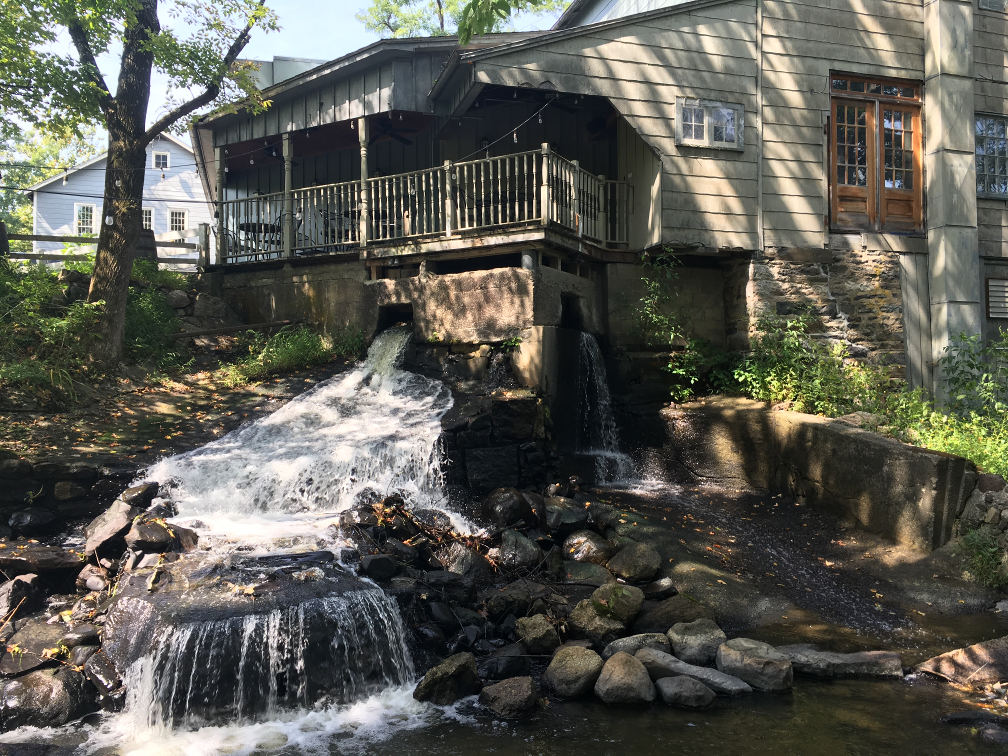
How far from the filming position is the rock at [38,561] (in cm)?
625

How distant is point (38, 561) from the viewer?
6.27 meters

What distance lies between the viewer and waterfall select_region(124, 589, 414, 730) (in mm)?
4934

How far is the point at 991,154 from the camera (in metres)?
12.4

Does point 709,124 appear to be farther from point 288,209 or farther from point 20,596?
point 20,596

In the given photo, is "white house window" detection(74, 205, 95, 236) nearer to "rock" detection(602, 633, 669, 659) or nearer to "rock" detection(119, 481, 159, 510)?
"rock" detection(119, 481, 159, 510)

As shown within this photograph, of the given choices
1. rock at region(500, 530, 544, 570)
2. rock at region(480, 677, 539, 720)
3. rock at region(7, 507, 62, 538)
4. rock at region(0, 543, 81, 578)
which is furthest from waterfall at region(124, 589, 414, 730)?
rock at region(7, 507, 62, 538)

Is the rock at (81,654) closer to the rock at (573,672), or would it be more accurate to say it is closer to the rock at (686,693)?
the rock at (573,672)

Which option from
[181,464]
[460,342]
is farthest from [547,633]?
[460,342]

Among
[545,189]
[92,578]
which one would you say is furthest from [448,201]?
[92,578]

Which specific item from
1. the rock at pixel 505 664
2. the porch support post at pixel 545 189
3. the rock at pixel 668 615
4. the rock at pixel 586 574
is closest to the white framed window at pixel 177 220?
the porch support post at pixel 545 189

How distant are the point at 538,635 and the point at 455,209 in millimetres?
8213

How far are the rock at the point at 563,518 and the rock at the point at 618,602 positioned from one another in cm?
136

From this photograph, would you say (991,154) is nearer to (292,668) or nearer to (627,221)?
(627,221)

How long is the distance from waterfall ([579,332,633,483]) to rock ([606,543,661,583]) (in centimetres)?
299
